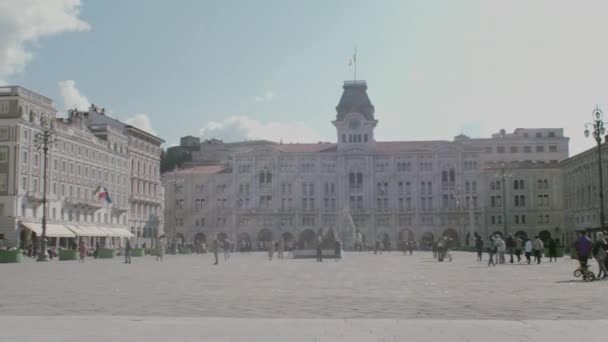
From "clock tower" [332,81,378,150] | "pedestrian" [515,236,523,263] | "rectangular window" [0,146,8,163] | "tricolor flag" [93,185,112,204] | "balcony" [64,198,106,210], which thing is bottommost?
"pedestrian" [515,236,523,263]

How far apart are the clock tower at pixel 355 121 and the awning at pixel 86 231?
44899mm

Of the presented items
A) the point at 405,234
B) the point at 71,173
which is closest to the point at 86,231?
the point at 71,173

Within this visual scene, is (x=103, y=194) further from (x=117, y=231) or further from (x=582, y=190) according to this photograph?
(x=582, y=190)

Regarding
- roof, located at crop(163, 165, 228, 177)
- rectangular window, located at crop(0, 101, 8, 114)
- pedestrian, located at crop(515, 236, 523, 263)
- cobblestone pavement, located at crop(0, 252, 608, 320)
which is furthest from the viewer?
→ roof, located at crop(163, 165, 228, 177)

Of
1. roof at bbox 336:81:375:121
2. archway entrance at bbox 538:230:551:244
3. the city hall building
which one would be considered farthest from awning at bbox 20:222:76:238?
archway entrance at bbox 538:230:551:244

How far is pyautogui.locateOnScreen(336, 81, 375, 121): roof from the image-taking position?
118 meters

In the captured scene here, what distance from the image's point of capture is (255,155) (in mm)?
117812

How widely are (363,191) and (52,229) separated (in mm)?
55578

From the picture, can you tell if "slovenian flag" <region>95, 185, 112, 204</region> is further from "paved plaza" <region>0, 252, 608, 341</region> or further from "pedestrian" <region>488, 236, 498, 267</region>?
"paved plaza" <region>0, 252, 608, 341</region>

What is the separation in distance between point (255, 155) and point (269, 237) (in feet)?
43.8

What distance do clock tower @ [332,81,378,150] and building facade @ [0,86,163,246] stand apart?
28.8 metres

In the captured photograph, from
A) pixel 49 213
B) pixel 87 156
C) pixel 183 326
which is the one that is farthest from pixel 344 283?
pixel 87 156

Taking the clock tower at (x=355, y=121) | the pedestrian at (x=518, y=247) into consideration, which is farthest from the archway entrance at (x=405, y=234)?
the pedestrian at (x=518, y=247)

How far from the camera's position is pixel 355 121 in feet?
378
